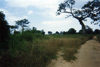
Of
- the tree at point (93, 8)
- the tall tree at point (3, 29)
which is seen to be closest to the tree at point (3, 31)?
the tall tree at point (3, 29)

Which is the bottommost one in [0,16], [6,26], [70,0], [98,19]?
[6,26]

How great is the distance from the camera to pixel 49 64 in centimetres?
701

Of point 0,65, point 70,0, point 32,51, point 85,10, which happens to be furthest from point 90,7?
point 0,65

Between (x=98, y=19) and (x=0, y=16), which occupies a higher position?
(x=98, y=19)

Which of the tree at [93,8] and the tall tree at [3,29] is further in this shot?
the tree at [93,8]

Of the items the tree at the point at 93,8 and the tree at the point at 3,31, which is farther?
the tree at the point at 93,8

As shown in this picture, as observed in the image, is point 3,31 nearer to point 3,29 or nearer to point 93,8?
point 3,29

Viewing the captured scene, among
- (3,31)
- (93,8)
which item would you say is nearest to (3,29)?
(3,31)

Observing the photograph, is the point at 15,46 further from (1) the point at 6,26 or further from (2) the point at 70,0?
(2) the point at 70,0

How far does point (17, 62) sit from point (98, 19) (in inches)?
1105

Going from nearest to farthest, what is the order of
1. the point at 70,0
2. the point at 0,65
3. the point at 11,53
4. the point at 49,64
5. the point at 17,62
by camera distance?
the point at 0,65 → the point at 17,62 → the point at 11,53 → the point at 49,64 → the point at 70,0

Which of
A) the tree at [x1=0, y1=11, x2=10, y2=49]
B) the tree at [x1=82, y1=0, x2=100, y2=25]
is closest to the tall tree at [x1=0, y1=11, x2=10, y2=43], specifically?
the tree at [x1=0, y1=11, x2=10, y2=49]

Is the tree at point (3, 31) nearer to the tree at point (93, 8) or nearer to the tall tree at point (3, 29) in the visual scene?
the tall tree at point (3, 29)

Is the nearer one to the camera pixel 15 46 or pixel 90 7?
pixel 15 46
